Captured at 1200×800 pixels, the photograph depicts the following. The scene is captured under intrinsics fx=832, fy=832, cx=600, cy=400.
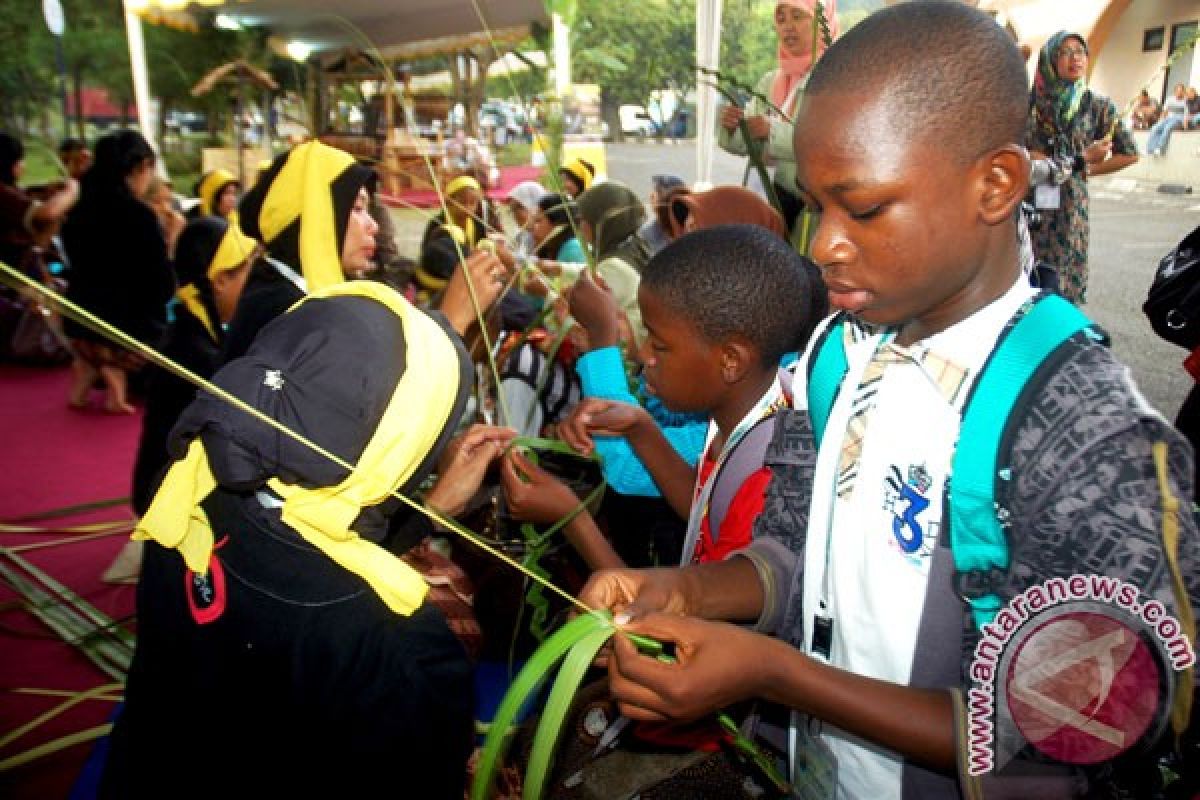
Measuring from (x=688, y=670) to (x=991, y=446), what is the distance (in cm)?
41

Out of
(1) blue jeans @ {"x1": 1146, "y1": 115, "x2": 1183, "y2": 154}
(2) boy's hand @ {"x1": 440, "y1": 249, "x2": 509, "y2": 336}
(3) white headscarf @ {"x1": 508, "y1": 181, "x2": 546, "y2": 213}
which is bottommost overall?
(2) boy's hand @ {"x1": 440, "y1": 249, "x2": 509, "y2": 336}

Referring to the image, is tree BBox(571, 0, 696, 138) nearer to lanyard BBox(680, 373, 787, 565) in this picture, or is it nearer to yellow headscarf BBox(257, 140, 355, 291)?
yellow headscarf BBox(257, 140, 355, 291)

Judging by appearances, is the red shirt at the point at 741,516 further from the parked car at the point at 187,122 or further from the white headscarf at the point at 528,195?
the parked car at the point at 187,122

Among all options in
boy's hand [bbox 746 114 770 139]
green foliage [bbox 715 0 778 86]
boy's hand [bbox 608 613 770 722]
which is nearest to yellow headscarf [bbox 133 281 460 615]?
boy's hand [bbox 608 613 770 722]

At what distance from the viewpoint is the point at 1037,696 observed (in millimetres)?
852

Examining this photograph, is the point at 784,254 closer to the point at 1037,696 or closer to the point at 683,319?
the point at 683,319

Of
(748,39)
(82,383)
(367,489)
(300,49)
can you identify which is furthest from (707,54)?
(82,383)

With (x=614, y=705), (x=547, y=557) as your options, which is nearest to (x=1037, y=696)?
(x=614, y=705)

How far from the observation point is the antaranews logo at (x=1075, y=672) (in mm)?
792

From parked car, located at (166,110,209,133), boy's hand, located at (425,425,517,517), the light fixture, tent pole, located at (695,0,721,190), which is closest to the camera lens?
boy's hand, located at (425,425,517,517)

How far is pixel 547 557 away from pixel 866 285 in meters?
1.51

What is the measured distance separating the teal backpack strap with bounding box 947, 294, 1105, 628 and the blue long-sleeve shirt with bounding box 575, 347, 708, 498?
45.3 inches

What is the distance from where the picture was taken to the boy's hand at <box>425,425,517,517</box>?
188 centimetres

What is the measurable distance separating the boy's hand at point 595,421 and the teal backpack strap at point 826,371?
0.69m
